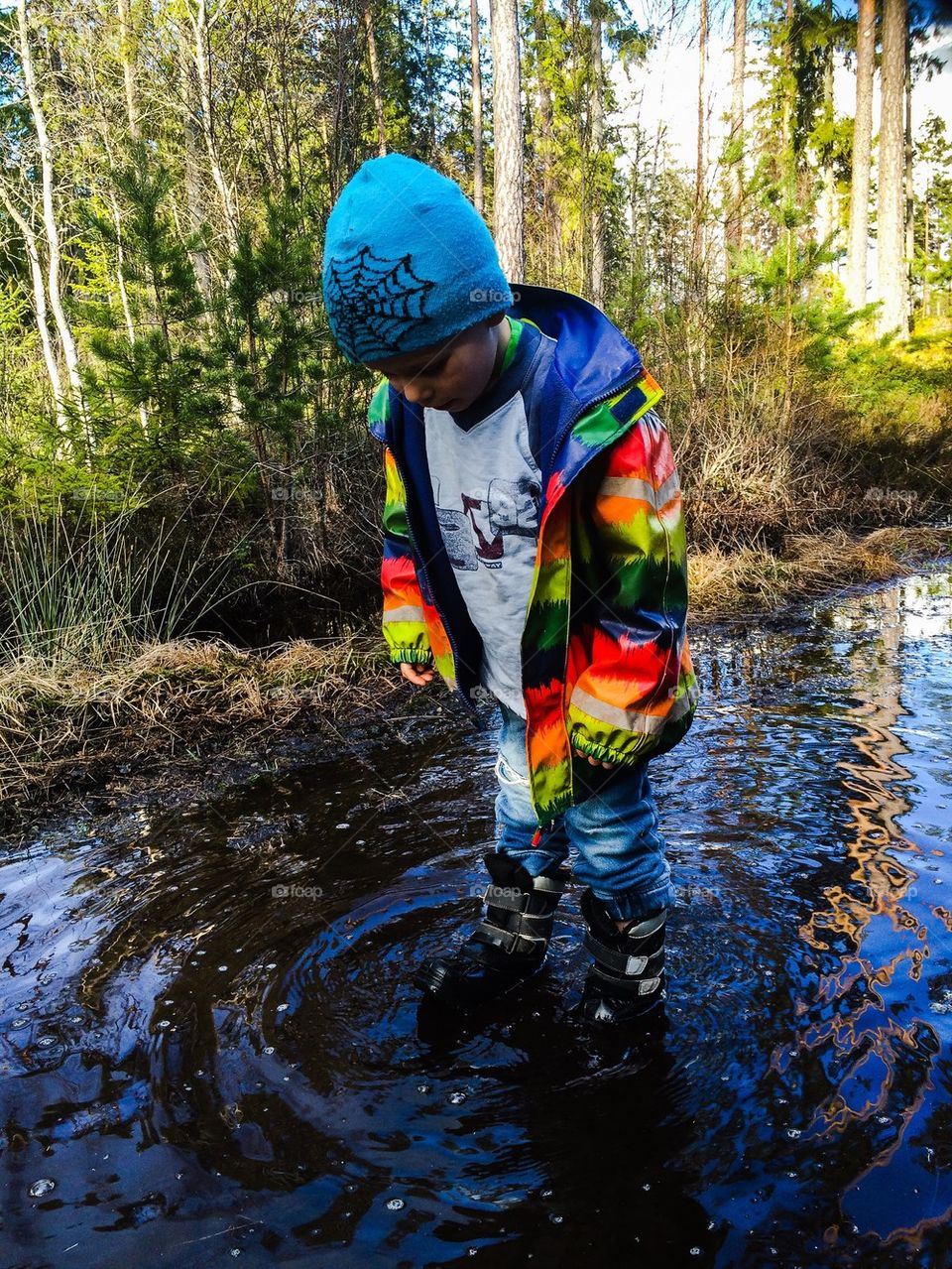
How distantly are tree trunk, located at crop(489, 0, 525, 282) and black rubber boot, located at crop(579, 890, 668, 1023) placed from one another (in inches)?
310

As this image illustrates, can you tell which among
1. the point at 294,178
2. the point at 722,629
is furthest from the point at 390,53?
the point at 722,629

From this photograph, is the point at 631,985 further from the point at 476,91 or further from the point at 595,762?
the point at 476,91

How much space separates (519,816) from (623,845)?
1.03 feet

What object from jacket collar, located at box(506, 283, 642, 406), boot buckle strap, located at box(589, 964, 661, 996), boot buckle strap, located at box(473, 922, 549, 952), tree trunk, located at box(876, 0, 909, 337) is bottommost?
boot buckle strap, located at box(589, 964, 661, 996)

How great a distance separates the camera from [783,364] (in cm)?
794

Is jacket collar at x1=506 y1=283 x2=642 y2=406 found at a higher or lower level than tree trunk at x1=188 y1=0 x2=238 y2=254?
lower

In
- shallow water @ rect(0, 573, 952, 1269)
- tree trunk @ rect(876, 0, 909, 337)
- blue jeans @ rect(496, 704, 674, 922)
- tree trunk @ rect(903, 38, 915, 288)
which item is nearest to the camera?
shallow water @ rect(0, 573, 952, 1269)

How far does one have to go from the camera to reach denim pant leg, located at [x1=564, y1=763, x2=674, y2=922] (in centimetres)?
189

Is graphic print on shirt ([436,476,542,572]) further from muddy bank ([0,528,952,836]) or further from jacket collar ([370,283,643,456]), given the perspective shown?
muddy bank ([0,528,952,836])

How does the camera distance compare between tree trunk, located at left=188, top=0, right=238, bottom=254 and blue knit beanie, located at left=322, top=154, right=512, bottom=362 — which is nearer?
blue knit beanie, located at left=322, top=154, right=512, bottom=362

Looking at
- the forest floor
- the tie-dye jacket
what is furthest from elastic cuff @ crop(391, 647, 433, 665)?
the forest floor

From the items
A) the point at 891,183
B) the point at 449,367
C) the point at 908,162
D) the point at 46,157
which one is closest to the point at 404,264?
the point at 449,367

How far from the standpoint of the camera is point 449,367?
1.59 meters

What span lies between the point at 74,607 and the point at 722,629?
4.05 meters
